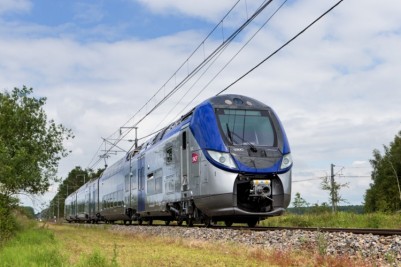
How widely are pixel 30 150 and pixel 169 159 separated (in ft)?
49.4

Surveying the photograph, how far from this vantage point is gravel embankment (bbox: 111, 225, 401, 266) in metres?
8.68

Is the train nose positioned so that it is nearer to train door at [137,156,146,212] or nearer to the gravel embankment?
→ the gravel embankment

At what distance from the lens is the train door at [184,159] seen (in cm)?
1728

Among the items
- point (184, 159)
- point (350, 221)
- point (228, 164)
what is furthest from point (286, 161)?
point (350, 221)

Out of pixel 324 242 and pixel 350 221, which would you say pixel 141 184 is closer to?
pixel 350 221

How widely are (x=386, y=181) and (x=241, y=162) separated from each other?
5313 cm

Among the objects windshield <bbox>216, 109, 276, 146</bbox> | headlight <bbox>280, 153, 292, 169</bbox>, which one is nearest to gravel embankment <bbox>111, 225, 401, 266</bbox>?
headlight <bbox>280, 153, 292, 169</bbox>

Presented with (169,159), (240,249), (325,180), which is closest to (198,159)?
(169,159)

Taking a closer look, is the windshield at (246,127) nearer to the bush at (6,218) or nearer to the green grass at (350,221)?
Result: the green grass at (350,221)

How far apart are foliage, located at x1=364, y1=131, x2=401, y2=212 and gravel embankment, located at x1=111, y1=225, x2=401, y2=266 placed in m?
48.7

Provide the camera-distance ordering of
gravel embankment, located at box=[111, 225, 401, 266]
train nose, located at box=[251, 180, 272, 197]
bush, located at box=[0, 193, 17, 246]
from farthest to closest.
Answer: bush, located at box=[0, 193, 17, 246]
train nose, located at box=[251, 180, 272, 197]
gravel embankment, located at box=[111, 225, 401, 266]

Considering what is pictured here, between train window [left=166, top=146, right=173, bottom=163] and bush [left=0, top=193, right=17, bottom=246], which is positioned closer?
bush [left=0, top=193, right=17, bottom=246]

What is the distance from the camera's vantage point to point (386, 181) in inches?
2478

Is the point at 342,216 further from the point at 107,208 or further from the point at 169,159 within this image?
the point at 107,208
